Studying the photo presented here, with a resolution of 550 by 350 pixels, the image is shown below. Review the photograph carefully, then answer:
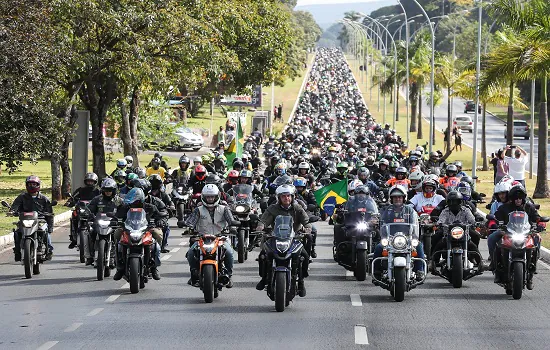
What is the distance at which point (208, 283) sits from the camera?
1566 cm

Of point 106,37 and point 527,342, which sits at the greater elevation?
point 106,37

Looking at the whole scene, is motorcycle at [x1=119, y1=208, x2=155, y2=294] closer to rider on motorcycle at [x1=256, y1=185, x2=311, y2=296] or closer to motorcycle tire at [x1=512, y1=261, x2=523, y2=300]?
rider on motorcycle at [x1=256, y1=185, x2=311, y2=296]

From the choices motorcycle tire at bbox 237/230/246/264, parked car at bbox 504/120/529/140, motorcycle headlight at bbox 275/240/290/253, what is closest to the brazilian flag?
motorcycle tire at bbox 237/230/246/264

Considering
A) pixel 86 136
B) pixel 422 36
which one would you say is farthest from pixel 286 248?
pixel 422 36

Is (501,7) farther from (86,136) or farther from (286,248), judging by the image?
(286,248)

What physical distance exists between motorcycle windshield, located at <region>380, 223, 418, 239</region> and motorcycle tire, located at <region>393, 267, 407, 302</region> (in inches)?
24.8

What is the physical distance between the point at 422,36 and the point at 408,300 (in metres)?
80.1

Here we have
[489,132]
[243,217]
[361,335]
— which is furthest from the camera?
[489,132]

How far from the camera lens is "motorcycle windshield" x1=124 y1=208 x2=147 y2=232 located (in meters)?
16.9

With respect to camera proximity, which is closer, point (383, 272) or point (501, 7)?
point (383, 272)

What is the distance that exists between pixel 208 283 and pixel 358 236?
3.44 metres

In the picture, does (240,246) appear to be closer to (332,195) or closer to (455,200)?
(332,195)

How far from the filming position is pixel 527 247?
16.5 m

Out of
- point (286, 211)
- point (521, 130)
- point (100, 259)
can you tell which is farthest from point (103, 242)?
point (521, 130)
